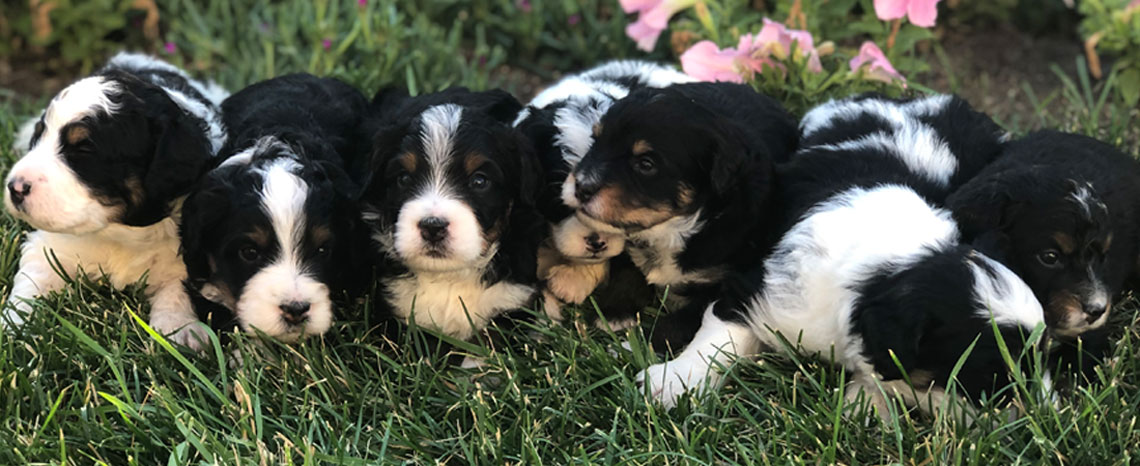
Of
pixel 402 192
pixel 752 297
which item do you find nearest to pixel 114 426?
pixel 402 192

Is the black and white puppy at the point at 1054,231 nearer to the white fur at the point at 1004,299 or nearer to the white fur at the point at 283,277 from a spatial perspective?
the white fur at the point at 1004,299

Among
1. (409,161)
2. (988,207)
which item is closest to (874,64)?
(988,207)

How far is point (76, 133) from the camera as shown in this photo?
155 inches

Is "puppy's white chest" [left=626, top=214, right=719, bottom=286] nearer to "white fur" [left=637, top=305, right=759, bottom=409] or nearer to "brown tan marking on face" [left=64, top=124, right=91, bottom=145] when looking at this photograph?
"white fur" [left=637, top=305, right=759, bottom=409]

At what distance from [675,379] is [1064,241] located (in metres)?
Answer: 1.44

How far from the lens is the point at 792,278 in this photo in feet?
12.7

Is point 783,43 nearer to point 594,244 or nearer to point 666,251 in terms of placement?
point 666,251

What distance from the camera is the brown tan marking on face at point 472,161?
3.82m

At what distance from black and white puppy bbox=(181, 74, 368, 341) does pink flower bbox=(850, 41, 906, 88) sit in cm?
292

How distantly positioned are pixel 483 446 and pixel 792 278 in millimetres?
1248

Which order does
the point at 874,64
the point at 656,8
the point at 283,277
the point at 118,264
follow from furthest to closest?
the point at 656,8
the point at 874,64
the point at 118,264
the point at 283,277

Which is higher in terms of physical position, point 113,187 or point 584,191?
point 584,191

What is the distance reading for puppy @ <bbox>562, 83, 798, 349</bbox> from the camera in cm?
395

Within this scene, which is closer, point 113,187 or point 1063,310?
point 1063,310
